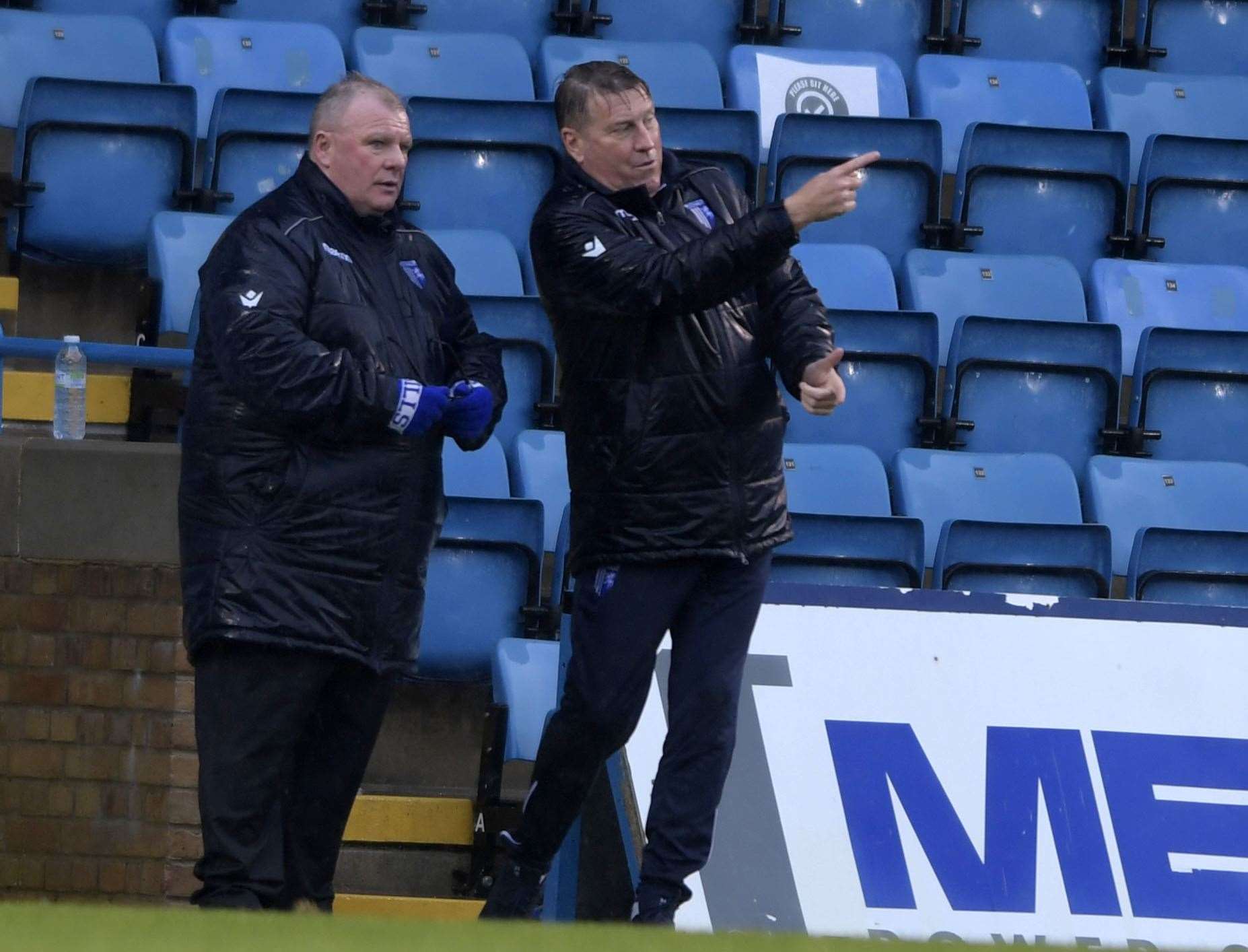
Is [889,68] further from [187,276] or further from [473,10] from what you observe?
[187,276]

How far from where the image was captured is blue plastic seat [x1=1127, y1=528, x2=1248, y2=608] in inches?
213

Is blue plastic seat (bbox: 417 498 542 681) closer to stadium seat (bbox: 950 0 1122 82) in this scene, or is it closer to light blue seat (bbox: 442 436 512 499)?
light blue seat (bbox: 442 436 512 499)

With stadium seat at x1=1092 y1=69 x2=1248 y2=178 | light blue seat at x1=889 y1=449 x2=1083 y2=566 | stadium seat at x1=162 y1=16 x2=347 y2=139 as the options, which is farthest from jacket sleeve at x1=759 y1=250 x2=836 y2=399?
stadium seat at x1=1092 y1=69 x2=1248 y2=178

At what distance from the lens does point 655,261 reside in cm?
362

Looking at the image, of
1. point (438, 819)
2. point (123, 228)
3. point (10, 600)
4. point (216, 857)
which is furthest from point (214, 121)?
point (216, 857)

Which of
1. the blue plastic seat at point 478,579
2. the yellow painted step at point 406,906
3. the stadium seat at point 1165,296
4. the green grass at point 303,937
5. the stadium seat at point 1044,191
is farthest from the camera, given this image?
the stadium seat at point 1044,191

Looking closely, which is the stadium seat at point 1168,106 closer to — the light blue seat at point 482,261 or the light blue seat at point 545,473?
the light blue seat at point 482,261

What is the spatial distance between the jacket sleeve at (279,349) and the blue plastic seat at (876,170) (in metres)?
3.02

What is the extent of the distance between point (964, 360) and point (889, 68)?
165 centimetres

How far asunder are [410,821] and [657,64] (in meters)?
3.19

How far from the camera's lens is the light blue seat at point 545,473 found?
17.2ft

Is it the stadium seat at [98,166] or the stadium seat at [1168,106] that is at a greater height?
the stadium seat at [1168,106]

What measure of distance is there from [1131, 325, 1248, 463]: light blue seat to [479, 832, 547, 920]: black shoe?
119 inches

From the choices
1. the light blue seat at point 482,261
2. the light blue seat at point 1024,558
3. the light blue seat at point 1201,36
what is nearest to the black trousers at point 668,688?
the light blue seat at point 1024,558
